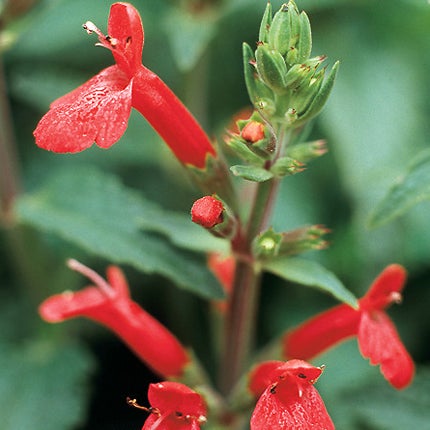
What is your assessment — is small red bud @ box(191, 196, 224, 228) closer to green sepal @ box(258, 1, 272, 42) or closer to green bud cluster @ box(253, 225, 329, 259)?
green bud cluster @ box(253, 225, 329, 259)

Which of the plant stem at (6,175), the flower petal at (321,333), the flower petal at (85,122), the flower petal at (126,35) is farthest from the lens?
the plant stem at (6,175)

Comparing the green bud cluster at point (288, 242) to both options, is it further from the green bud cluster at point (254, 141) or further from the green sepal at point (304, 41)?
the green sepal at point (304, 41)

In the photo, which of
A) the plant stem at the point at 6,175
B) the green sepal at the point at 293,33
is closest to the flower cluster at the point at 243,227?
the green sepal at the point at 293,33

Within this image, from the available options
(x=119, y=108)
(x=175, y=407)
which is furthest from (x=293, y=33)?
(x=175, y=407)

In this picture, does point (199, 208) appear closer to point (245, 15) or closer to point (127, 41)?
point (127, 41)

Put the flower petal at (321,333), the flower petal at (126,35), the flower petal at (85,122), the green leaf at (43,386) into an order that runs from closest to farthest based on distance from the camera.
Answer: the flower petal at (85,122)
the flower petal at (126,35)
the flower petal at (321,333)
the green leaf at (43,386)

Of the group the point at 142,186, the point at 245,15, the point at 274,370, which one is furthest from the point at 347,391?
the point at 245,15

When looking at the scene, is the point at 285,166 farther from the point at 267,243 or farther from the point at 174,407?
the point at 174,407
